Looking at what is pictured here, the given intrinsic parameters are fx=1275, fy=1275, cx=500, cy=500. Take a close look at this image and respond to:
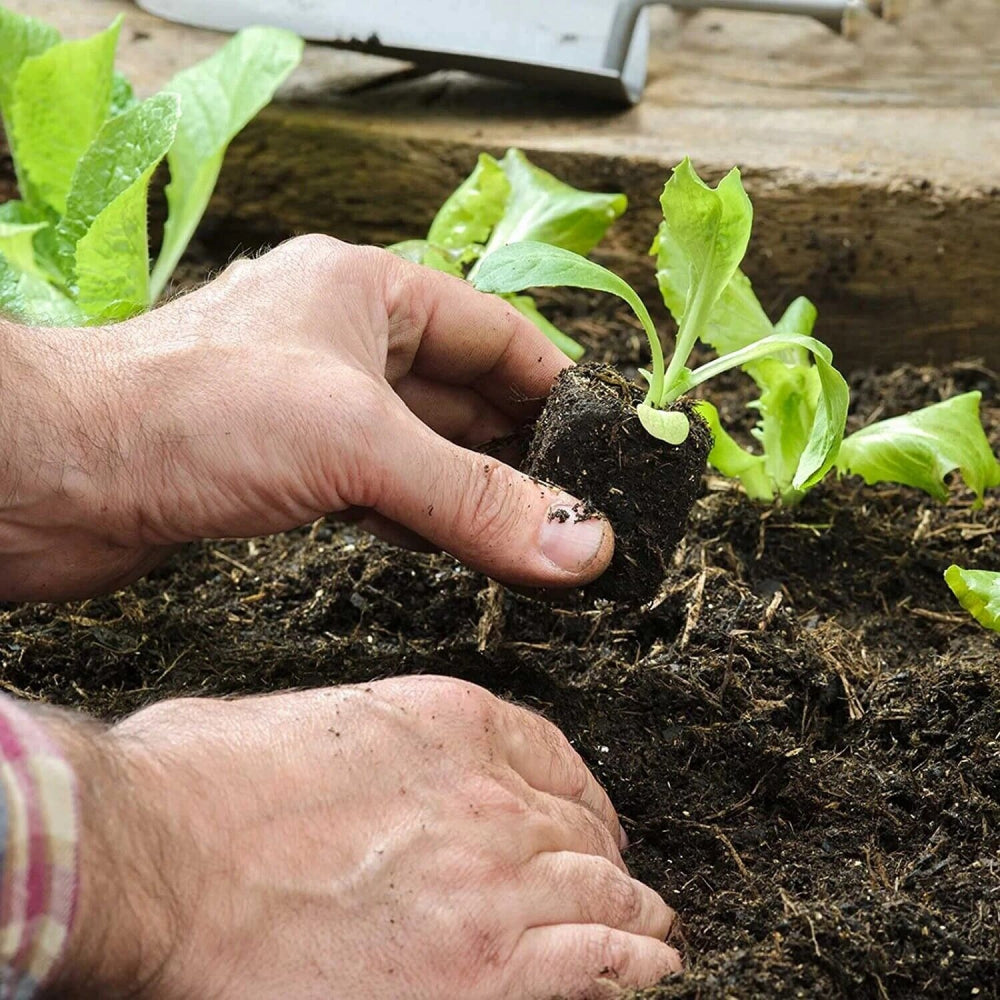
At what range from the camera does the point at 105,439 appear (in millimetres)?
1217

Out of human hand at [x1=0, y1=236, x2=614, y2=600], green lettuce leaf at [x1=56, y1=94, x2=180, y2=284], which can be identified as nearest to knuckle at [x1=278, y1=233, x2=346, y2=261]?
→ human hand at [x1=0, y1=236, x2=614, y2=600]

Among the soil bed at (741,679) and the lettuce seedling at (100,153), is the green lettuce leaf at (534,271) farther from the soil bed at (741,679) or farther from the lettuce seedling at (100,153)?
the lettuce seedling at (100,153)

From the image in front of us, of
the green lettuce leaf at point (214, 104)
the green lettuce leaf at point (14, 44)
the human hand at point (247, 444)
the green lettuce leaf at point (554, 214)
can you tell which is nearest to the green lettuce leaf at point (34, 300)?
the green lettuce leaf at point (214, 104)

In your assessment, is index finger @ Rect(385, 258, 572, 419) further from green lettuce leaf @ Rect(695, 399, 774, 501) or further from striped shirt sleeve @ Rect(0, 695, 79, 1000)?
striped shirt sleeve @ Rect(0, 695, 79, 1000)

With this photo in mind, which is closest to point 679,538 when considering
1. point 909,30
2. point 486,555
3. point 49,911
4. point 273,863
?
point 486,555

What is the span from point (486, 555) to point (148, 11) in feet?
5.87

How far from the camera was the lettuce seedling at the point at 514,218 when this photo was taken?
67.0 inches

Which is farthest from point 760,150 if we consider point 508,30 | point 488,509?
point 488,509

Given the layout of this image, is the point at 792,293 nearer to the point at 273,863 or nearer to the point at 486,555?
the point at 486,555

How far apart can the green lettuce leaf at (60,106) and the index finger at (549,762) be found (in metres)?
1.13

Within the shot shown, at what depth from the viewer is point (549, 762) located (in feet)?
3.77

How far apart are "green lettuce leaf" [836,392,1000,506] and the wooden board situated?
0.52 m

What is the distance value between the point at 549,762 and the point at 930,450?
0.66 meters

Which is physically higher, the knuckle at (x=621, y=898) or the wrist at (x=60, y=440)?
the wrist at (x=60, y=440)
